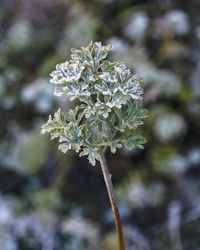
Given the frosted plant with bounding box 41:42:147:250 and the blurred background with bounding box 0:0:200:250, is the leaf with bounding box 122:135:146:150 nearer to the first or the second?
the frosted plant with bounding box 41:42:147:250

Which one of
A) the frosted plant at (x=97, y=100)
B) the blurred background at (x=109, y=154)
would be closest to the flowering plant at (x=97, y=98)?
the frosted plant at (x=97, y=100)

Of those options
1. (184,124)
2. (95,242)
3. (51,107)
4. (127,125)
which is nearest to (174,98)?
(184,124)

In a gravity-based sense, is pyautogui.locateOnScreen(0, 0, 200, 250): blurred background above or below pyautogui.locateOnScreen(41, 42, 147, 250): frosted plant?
above

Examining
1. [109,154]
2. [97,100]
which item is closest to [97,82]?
[97,100]

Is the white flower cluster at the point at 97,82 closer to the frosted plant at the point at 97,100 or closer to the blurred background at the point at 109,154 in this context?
the frosted plant at the point at 97,100

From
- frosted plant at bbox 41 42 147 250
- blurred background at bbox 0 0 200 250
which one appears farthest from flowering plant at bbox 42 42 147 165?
blurred background at bbox 0 0 200 250

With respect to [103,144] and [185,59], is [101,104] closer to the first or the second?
[103,144]

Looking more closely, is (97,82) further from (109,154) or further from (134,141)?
(109,154)
